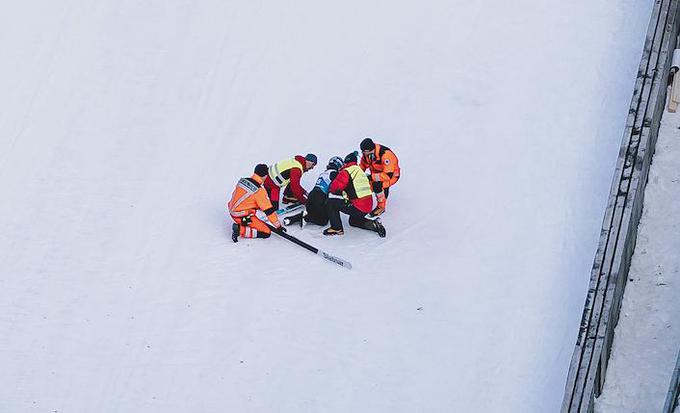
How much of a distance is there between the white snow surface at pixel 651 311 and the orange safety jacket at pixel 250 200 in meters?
4.06

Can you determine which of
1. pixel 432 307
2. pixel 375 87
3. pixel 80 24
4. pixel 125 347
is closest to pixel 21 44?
pixel 80 24

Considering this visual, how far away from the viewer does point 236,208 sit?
1411 centimetres

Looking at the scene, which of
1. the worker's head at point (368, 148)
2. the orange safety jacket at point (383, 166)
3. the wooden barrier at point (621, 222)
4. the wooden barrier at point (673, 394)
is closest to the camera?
the wooden barrier at point (673, 394)

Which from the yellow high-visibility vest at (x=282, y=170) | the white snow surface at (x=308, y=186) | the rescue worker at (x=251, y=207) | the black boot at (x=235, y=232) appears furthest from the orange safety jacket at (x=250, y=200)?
the white snow surface at (x=308, y=186)

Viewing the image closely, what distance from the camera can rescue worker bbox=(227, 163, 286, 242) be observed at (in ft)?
46.2

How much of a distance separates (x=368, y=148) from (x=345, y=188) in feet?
1.77

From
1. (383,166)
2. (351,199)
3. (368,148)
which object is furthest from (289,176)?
(383,166)

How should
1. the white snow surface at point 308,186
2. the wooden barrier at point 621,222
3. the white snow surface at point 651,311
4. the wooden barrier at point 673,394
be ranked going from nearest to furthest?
the wooden barrier at point 673,394
the wooden barrier at point 621,222
the white snow surface at point 651,311
the white snow surface at point 308,186

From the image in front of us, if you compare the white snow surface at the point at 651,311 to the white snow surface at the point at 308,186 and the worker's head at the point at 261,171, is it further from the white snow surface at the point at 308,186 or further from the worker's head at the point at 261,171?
the worker's head at the point at 261,171

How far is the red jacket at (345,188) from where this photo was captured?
46.0ft

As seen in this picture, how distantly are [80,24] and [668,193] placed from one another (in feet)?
28.5

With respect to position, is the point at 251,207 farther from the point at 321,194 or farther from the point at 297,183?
the point at 321,194

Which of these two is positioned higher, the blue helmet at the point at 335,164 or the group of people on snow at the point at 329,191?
the blue helmet at the point at 335,164

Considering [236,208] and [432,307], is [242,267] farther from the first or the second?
[432,307]
